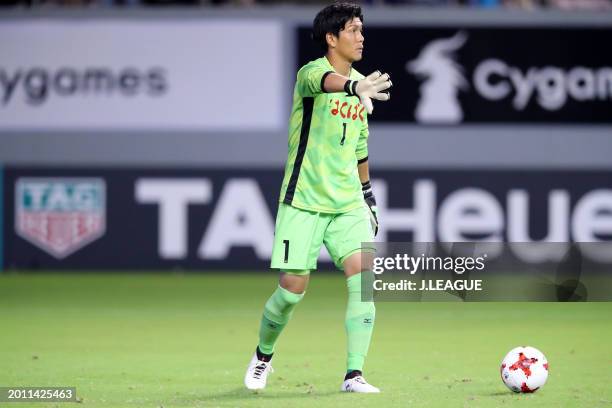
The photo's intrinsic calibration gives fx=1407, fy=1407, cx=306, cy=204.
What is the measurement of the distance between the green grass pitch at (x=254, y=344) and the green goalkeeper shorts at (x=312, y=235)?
0.83 m

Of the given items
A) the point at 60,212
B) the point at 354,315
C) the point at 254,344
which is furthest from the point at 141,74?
the point at 354,315

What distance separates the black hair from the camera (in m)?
8.73

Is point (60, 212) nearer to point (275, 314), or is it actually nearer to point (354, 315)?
point (275, 314)

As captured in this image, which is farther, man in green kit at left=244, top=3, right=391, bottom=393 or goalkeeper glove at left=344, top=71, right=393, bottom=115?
man in green kit at left=244, top=3, right=391, bottom=393

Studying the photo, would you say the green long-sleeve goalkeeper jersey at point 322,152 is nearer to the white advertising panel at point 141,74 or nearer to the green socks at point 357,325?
the green socks at point 357,325

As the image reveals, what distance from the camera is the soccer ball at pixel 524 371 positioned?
8398 millimetres

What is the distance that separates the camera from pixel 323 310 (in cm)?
1499

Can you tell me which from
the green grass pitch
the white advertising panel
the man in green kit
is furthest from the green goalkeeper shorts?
the white advertising panel

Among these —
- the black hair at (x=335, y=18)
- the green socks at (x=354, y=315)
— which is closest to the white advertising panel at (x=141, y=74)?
the black hair at (x=335, y=18)

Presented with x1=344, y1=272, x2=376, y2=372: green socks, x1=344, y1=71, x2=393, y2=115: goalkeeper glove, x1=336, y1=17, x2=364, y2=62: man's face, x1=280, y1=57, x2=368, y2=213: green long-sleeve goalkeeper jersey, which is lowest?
x1=344, y1=272, x2=376, y2=372: green socks

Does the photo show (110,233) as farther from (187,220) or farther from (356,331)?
(356,331)

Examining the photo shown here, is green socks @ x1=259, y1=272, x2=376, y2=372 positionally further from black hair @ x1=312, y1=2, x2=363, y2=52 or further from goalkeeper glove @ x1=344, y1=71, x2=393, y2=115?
black hair @ x1=312, y1=2, x2=363, y2=52

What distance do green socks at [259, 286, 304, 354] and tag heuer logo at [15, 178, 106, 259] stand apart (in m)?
10.4

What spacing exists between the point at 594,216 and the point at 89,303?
7.18 meters
